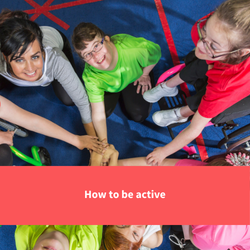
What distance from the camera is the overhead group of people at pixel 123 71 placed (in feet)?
2.80

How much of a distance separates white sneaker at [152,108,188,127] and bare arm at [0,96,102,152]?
2.00 feet

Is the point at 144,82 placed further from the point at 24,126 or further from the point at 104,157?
the point at 24,126

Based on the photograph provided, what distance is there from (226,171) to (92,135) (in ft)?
3.50

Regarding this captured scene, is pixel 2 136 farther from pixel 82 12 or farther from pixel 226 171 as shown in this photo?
pixel 82 12

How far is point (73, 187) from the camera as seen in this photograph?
3.85 feet

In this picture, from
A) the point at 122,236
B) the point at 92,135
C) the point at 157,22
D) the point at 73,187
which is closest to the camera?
the point at 73,187

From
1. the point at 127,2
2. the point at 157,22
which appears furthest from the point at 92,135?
the point at 127,2

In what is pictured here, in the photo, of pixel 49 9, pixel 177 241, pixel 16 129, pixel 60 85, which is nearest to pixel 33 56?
pixel 60 85

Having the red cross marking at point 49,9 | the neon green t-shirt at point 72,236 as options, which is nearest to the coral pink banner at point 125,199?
the neon green t-shirt at point 72,236

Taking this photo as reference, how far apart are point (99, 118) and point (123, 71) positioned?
17.0 inches

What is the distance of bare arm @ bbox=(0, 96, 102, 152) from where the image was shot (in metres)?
1.30

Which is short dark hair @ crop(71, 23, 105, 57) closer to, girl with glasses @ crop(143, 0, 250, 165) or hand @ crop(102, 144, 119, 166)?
girl with glasses @ crop(143, 0, 250, 165)

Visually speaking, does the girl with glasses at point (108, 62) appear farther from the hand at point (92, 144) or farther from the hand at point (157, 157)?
the hand at point (157, 157)

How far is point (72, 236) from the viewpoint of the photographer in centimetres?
133
